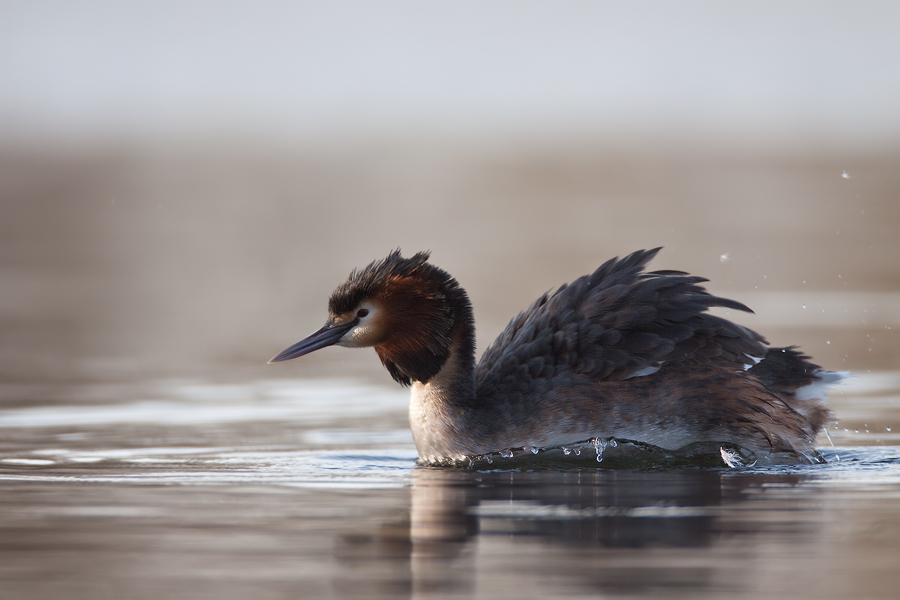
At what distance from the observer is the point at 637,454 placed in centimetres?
878

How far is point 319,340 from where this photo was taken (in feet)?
30.0

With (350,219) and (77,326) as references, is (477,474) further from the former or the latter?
(350,219)

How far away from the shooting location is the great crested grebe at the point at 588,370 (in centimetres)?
887

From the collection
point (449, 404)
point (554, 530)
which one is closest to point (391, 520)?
point (554, 530)

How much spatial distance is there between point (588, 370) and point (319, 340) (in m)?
1.67

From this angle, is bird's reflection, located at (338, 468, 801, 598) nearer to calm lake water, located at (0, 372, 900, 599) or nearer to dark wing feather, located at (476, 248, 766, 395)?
calm lake water, located at (0, 372, 900, 599)

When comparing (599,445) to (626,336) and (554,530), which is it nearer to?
(626,336)

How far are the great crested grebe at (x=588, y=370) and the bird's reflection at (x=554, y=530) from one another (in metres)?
0.51

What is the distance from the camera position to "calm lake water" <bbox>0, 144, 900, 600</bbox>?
6008 millimetres

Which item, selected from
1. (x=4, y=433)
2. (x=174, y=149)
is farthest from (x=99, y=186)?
(x=4, y=433)

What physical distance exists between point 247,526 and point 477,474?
2.01m

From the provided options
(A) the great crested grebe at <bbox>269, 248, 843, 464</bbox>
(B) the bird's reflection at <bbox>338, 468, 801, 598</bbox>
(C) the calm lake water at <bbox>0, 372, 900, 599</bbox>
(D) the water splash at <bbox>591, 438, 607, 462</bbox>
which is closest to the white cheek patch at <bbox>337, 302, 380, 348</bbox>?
(A) the great crested grebe at <bbox>269, 248, 843, 464</bbox>

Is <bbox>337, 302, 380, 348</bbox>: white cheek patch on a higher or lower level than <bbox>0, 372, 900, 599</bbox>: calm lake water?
higher

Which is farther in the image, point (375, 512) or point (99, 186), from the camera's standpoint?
point (99, 186)
